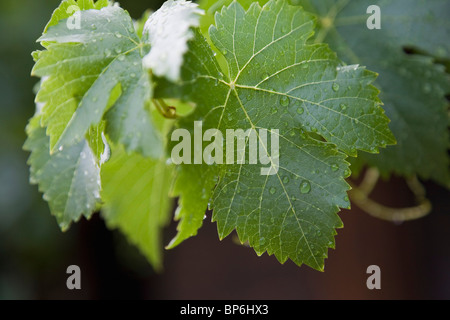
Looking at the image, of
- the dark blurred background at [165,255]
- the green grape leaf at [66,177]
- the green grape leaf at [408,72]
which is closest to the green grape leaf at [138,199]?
the green grape leaf at [66,177]

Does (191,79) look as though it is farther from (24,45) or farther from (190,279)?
(190,279)

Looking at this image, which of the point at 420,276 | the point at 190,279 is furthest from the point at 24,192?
the point at 420,276

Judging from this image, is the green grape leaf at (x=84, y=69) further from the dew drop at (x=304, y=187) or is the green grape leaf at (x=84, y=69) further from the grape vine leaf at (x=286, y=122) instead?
the dew drop at (x=304, y=187)

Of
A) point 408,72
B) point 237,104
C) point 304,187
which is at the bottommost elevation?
point 304,187

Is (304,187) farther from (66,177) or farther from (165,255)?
(165,255)

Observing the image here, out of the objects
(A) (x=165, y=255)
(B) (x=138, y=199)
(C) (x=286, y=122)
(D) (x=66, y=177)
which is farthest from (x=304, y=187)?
(A) (x=165, y=255)

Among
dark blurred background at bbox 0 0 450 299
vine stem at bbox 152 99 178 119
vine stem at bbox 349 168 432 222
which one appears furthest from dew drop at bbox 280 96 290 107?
dark blurred background at bbox 0 0 450 299

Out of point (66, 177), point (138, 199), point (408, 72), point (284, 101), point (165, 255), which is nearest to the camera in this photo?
point (284, 101)
